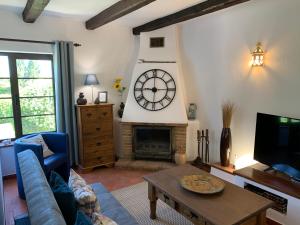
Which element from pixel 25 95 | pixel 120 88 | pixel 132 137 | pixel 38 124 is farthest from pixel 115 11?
pixel 38 124

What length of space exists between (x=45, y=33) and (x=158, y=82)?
2071 mm

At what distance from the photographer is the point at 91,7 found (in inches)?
129

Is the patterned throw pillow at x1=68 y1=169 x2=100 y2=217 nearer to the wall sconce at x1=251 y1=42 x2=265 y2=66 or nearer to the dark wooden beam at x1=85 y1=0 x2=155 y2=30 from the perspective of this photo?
the dark wooden beam at x1=85 y1=0 x2=155 y2=30

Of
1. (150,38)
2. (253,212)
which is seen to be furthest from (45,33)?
(253,212)

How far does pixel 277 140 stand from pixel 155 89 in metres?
2.19

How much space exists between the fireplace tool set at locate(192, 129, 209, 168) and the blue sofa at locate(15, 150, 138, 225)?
2.20m

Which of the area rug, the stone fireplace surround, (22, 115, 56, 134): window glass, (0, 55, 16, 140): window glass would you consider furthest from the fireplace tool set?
(0, 55, 16, 140): window glass

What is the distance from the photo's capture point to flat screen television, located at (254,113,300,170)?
8.32 feet

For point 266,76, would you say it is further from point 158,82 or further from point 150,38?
point 150,38

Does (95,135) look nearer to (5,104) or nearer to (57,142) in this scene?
(57,142)

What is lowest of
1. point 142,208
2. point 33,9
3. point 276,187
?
point 142,208

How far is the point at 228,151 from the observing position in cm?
334

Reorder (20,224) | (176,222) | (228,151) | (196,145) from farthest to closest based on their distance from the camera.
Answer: (196,145), (228,151), (176,222), (20,224)

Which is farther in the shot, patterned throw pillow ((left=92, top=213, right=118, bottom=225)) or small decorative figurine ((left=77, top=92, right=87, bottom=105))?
small decorative figurine ((left=77, top=92, right=87, bottom=105))
